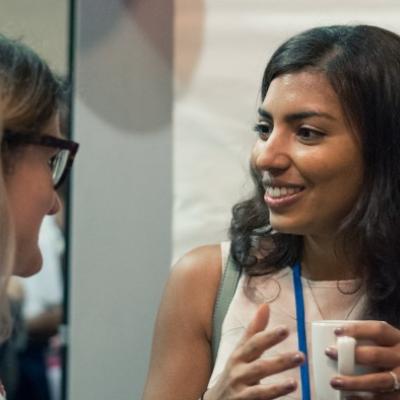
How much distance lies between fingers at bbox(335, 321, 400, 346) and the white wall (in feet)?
3.25

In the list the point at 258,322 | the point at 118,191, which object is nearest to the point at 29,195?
the point at 258,322

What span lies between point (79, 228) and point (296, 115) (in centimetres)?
84

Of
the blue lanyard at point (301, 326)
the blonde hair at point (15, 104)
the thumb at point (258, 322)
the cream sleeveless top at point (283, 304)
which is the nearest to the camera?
the blonde hair at point (15, 104)

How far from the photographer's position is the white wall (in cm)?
261

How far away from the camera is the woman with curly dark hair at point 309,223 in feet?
6.59

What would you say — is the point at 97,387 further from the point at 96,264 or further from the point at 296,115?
the point at 296,115

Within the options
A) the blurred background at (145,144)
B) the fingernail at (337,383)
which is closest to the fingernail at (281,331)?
the fingernail at (337,383)

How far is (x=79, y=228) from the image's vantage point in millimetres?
2619

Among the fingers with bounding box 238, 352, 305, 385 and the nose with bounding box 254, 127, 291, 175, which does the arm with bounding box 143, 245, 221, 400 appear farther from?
the fingers with bounding box 238, 352, 305, 385

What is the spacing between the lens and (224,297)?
2.13 meters

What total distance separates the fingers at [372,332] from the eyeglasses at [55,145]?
60 cm

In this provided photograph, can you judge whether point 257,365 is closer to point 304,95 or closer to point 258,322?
point 258,322

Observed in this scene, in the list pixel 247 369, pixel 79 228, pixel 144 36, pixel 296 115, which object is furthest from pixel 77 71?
pixel 247 369

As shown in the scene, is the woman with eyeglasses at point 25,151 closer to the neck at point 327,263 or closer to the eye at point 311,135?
the eye at point 311,135
